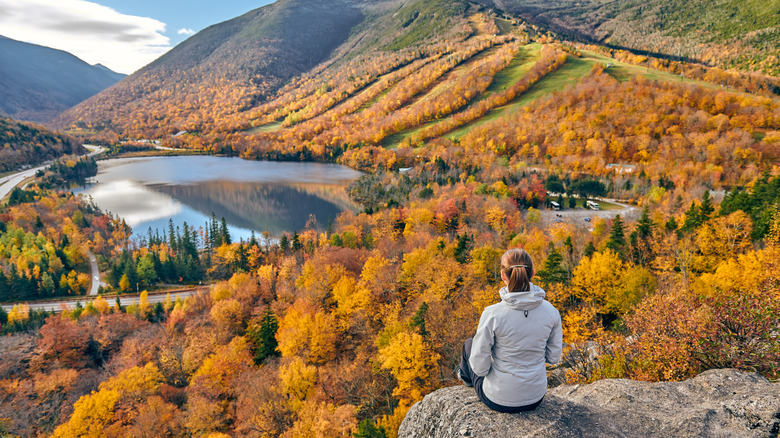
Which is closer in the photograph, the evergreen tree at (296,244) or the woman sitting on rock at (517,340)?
the woman sitting on rock at (517,340)

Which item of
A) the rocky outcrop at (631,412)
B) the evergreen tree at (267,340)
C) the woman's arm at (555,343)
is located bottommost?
the evergreen tree at (267,340)

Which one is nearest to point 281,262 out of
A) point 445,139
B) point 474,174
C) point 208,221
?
point 208,221

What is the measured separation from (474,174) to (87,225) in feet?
340

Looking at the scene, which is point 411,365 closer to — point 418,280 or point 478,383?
point 418,280

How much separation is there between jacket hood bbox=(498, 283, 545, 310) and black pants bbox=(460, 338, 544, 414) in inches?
42.5

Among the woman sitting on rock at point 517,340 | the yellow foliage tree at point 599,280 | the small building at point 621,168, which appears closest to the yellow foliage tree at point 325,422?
the yellow foliage tree at point 599,280

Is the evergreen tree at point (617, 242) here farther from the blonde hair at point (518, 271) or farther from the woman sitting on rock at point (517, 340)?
the blonde hair at point (518, 271)

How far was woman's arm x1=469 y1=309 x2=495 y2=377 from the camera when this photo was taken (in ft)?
14.1

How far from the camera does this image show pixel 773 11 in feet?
592

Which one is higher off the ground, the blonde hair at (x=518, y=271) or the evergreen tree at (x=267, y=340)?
the blonde hair at (x=518, y=271)

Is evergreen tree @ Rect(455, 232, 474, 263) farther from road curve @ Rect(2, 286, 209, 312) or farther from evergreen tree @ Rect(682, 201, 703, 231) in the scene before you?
road curve @ Rect(2, 286, 209, 312)

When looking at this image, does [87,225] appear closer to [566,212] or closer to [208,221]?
[208,221]

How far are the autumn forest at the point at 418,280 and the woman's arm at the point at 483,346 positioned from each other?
720 centimetres

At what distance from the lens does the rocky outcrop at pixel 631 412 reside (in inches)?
202
